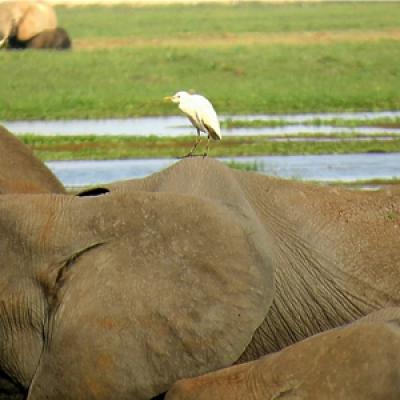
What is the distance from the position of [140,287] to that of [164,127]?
14.5 meters

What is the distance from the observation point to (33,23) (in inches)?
1316

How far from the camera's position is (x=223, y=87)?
2364 centimetres

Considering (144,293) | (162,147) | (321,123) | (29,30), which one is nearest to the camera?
(144,293)

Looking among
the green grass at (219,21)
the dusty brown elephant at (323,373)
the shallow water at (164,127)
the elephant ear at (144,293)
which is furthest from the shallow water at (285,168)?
the green grass at (219,21)

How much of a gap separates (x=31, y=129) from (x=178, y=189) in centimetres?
1409

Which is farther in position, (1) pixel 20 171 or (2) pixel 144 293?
(1) pixel 20 171

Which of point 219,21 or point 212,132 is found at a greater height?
point 212,132

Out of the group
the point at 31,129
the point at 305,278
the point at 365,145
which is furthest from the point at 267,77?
the point at 305,278

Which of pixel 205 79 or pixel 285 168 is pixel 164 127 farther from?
pixel 205 79

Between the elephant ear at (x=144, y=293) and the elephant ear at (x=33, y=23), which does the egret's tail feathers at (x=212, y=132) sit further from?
the elephant ear at (x=33, y=23)

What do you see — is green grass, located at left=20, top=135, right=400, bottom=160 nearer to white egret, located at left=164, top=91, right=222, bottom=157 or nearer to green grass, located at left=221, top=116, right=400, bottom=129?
green grass, located at left=221, top=116, right=400, bottom=129

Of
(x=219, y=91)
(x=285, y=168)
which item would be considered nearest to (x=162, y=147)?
(x=285, y=168)

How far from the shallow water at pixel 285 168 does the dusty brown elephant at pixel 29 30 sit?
61.9ft

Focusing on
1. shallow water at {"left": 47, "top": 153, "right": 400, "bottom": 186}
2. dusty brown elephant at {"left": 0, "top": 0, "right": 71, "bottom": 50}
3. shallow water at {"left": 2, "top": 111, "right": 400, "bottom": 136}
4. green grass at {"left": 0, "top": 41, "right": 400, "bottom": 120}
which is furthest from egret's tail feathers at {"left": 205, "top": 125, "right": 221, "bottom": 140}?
dusty brown elephant at {"left": 0, "top": 0, "right": 71, "bottom": 50}
